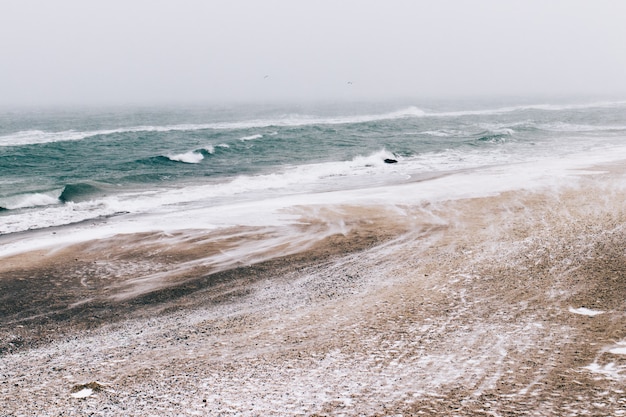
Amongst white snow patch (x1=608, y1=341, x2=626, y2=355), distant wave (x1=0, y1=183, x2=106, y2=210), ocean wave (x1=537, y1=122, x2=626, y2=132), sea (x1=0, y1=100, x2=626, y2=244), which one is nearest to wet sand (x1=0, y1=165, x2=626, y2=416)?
white snow patch (x1=608, y1=341, x2=626, y2=355)

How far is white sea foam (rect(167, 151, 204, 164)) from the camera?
4353cm

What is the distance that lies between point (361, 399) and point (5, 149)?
5434 centimetres

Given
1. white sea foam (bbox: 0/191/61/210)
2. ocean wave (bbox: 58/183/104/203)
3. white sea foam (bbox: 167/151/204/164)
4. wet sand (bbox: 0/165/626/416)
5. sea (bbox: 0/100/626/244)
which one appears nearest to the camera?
wet sand (bbox: 0/165/626/416)

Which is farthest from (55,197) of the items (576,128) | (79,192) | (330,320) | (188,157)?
(576,128)

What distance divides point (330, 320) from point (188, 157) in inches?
1437

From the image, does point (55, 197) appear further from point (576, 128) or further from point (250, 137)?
point (576, 128)

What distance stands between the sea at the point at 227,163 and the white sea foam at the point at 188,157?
0.33 feet

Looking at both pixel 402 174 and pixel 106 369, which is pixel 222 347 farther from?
pixel 402 174

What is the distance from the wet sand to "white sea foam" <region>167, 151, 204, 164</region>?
25.7 meters

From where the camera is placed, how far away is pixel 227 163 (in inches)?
1655

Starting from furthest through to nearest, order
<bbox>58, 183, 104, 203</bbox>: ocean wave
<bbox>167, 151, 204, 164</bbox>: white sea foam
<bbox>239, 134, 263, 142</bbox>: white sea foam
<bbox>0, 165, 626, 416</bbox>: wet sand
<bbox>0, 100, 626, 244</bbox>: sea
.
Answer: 1. <bbox>239, 134, 263, 142</bbox>: white sea foam
2. <bbox>167, 151, 204, 164</bbox>: white sea foam
3. <bbox>58, 183, 104, 203</bbox>: ocean wave
4. <bbox>0, 100, 626, 244</bbox>: sea
5. <bbox>0, 165, 626, 416</bbox>: wet sand

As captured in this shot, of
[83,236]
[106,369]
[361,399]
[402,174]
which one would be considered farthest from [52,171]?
[361,399]

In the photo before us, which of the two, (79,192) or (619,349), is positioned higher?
(79,192)

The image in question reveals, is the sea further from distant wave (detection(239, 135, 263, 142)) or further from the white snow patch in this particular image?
the white snow patch
